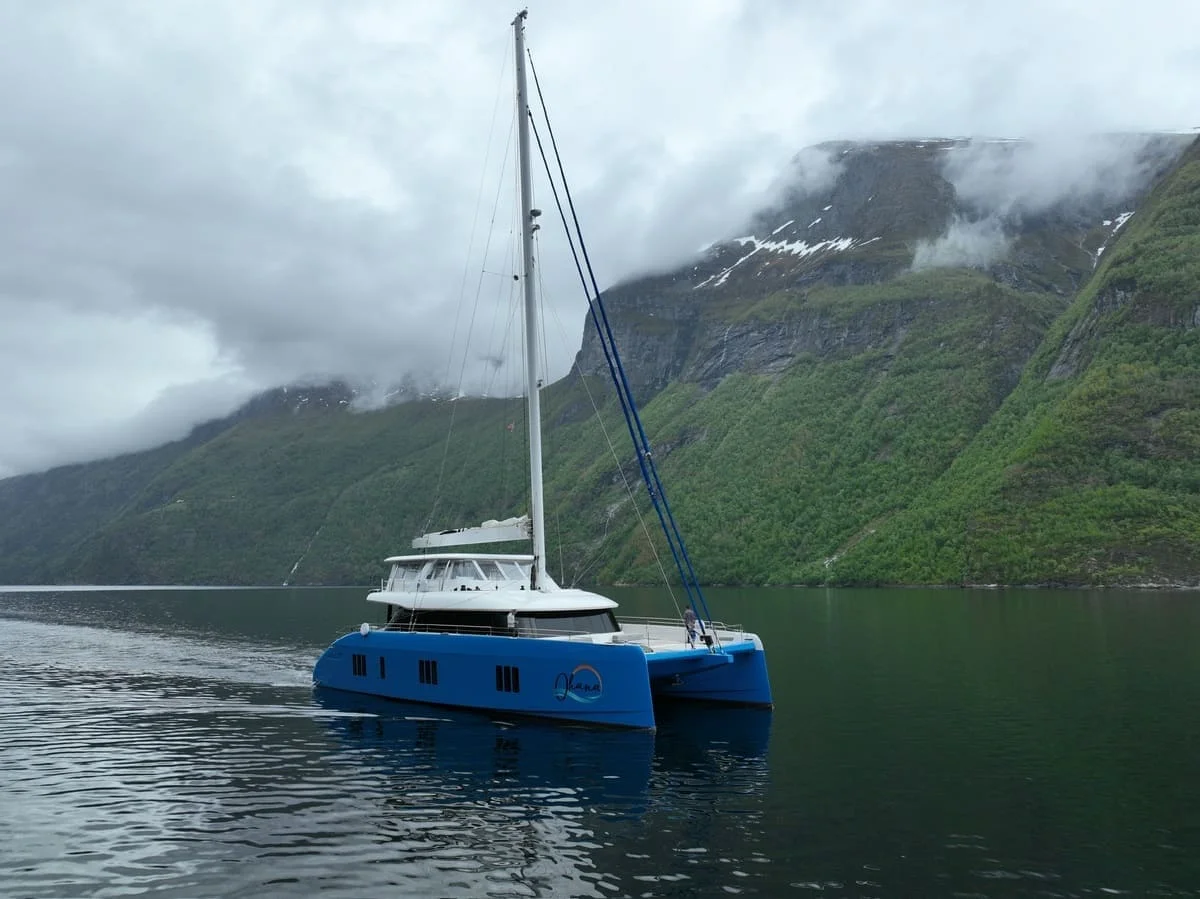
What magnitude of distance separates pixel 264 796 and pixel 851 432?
151568 millimetres

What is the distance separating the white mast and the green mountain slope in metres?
84.0

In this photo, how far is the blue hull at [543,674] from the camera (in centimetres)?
2406

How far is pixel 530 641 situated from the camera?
25375 mm

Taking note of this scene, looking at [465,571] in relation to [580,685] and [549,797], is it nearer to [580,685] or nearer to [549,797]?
[580,685]

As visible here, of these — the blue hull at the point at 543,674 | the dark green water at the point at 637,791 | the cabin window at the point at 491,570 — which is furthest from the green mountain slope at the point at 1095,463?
the cabin window at the point at 491,570

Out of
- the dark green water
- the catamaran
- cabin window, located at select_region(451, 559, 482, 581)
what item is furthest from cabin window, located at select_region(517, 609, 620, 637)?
cabin window, located at select_region(451, 559, 482, 581)

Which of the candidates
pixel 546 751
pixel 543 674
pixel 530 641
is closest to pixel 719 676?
pixel 543 674

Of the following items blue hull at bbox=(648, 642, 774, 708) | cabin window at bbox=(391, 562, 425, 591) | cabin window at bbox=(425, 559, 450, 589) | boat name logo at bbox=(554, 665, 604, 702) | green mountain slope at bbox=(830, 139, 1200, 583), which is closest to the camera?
boat name logo at bbox=(554, 665, 604, 702)

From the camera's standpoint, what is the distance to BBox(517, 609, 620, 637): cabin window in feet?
86.1

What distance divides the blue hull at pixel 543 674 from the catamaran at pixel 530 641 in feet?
0.11

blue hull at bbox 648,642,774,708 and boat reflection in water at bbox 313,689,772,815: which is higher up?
blue hull at bbox 648,642,774,708

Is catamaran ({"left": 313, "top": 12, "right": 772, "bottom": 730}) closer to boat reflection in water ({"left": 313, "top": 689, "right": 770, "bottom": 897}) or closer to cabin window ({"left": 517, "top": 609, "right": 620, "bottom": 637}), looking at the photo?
cabin window ({"left": 517, "top": 609, "right": 620, "bottom": 637})

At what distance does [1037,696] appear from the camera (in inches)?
1118

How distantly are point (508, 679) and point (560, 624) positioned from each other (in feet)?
7.12
